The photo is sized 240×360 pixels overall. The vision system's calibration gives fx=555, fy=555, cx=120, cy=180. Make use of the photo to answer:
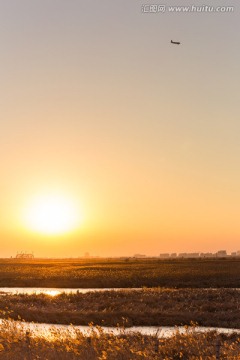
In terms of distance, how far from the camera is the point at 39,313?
128 ft

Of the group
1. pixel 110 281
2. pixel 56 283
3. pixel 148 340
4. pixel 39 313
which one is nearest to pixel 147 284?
pixel 110 281

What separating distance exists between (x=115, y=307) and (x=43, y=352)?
25314mm

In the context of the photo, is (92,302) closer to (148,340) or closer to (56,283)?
(148,340)

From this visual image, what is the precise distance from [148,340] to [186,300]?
19.9 metres

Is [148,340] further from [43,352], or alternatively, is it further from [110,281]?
[110,281]

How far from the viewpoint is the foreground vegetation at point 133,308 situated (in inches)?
1410

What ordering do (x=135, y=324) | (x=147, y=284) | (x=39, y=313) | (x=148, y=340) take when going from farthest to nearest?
(x=147, y=284), (x=39, y=313), (x=135, y=324), (x=148, y=340)

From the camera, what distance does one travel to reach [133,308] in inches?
1590

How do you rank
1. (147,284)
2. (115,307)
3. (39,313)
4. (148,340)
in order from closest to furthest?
(148,340) → (39,313) → (115,307) → (147,284)

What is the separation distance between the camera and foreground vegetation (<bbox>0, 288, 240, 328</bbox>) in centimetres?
3581

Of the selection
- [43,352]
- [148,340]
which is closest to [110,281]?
[148,340]

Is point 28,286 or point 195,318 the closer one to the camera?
point 195,318

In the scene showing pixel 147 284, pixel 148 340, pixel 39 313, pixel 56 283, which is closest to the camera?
pixel 148 340

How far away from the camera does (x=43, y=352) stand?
55.2ft
